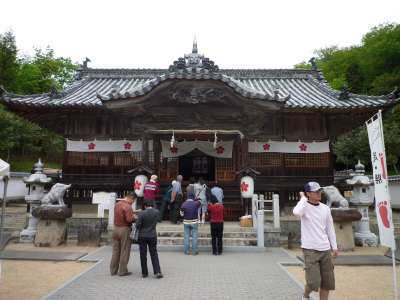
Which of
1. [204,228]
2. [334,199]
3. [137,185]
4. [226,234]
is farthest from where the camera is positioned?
[137,185]

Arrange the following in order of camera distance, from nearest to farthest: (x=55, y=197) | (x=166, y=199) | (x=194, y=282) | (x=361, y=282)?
(x=194, y=282) → (x=361, y=282) → (x=55, y=197) → (x=166, y=199)

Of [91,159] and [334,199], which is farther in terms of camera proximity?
[91,159]

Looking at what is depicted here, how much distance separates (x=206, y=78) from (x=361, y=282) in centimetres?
927

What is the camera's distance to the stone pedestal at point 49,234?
12406mm

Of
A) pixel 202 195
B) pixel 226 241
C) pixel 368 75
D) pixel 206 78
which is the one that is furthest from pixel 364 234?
pixel 368 75

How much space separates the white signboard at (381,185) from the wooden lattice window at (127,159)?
455 inches

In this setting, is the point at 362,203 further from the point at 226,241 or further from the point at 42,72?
the point at 42,72

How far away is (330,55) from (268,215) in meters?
48.1

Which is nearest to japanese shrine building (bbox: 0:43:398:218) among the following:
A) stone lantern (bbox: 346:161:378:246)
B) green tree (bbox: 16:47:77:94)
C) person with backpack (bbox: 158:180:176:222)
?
person with backpack (bbox: 158:180:176:222)

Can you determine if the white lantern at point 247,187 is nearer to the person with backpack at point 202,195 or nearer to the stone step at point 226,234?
the person with backpack at point 202,195

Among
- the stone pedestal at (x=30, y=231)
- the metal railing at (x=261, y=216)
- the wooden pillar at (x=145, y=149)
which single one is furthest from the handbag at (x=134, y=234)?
the wooden pillar at (x=145, y=149)

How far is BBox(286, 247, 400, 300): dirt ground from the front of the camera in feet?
23.3

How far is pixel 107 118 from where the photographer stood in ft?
54.9

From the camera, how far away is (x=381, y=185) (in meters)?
6.56
